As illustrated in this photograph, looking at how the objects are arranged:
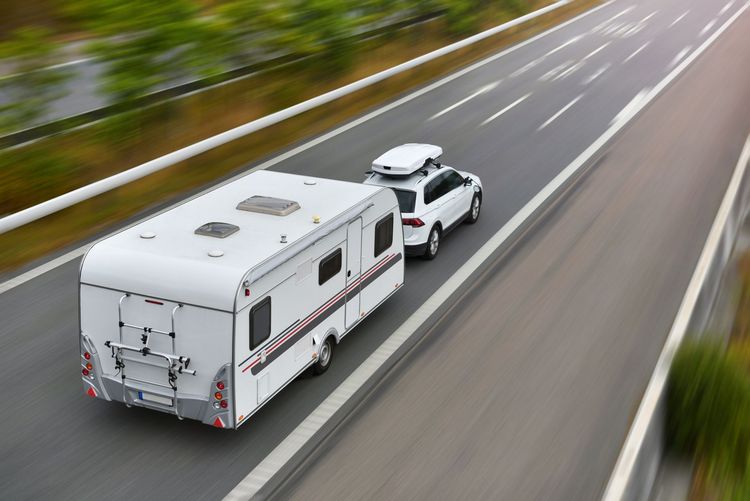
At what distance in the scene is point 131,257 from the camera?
10.5 meters

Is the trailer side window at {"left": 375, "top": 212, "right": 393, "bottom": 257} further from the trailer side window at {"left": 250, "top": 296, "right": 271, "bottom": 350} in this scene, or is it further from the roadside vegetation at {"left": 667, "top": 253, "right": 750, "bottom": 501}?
the roadside vegetation at {"left": 667, "top": 253, "right": 750, "bottom": 501}

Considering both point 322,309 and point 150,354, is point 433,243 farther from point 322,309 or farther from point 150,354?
point 150,354

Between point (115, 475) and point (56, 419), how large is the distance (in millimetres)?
1505

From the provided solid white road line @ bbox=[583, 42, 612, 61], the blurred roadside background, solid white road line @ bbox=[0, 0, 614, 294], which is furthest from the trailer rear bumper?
solid white road line @ bbox=[583, 42, 612, 61]

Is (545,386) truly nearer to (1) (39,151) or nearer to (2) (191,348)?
(2) (191,348)

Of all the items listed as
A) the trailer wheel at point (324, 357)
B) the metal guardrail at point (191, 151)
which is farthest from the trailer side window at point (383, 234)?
the metal guardrail at point (191, 151)

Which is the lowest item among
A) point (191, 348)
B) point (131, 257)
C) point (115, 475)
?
point (115, 475)

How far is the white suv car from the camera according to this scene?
1611 cm

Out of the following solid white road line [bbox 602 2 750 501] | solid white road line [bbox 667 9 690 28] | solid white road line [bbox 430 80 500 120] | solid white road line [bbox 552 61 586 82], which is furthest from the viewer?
→ solid white road line [bbox 667 9 690 28]

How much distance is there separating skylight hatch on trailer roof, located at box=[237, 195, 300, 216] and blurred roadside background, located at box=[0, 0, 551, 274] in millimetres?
5370

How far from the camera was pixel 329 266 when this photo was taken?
12.0 metres

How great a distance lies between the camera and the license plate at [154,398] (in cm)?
1062

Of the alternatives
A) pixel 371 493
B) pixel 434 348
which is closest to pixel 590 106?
pixel 434 348

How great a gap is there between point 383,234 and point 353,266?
1.05 meters
